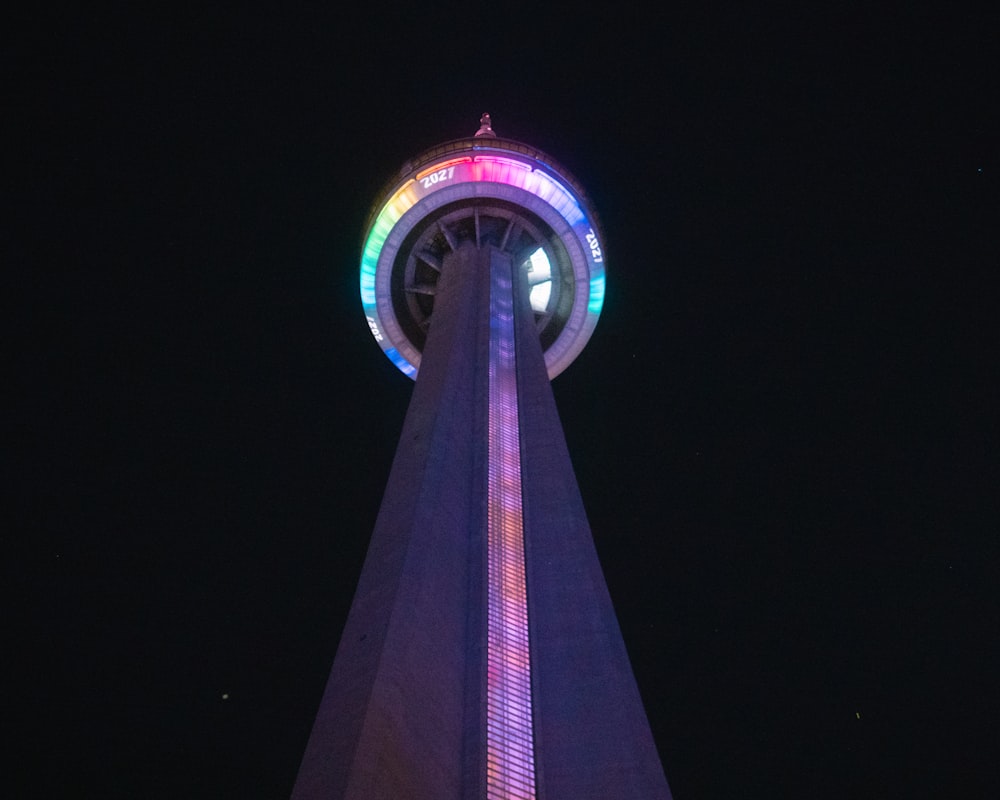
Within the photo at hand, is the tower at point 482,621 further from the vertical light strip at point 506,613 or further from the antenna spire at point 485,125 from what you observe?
the antenna spire at point 485,125

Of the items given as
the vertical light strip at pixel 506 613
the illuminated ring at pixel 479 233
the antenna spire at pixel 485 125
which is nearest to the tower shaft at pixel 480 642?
the vertical light strip at pixel 506 613

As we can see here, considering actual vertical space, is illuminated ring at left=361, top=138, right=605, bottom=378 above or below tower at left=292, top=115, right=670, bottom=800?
above

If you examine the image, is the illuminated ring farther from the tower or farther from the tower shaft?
the tower shaft

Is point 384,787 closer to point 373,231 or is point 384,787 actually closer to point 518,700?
point 518,700

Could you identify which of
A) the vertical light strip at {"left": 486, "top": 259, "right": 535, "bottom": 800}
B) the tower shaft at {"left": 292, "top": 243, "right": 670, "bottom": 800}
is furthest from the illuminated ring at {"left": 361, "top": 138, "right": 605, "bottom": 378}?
the tower shaft at {"left": 292, "top": 243, "right": 670, "bottom": 800}

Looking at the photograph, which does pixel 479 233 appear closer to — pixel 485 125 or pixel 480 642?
pixel 485 125

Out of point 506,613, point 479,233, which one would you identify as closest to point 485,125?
point 479,233
